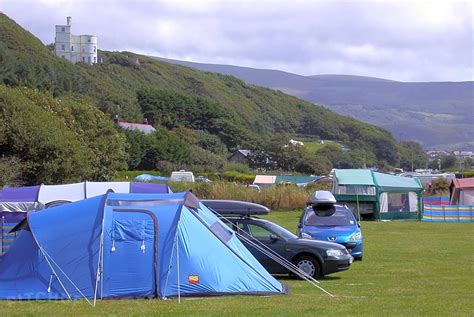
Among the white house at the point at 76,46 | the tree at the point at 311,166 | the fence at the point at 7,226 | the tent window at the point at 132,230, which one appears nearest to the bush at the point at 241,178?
the tree at the point at 311,166

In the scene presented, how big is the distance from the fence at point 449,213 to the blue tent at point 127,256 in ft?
99.5

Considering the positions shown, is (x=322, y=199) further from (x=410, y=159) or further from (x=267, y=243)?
(x=410, y=159)

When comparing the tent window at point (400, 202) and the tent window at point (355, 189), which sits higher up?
the tent window at point (355, 189)

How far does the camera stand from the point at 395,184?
4291 cm

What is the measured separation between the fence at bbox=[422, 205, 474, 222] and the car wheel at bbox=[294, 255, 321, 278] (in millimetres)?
26829

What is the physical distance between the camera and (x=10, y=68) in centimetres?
10600

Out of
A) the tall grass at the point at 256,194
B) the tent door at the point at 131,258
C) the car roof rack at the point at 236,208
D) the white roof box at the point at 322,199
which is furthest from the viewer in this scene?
the tall grass at the point at 256,194

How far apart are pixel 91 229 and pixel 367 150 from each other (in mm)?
152162

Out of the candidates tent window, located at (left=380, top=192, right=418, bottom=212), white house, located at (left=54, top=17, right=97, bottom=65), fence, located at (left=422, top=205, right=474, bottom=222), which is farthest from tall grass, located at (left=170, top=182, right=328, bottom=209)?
white house, located at (left=54, top=17, right=97, bottom=65)

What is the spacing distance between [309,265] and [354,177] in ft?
83.9

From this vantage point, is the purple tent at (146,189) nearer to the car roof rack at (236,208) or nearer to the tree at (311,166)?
the car roof rack at (236,208)

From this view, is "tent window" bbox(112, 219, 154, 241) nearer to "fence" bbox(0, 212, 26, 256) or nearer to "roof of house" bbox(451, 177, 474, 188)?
"fence" bbox(0, 212, 26, 256)

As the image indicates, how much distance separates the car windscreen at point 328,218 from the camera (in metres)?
22.6

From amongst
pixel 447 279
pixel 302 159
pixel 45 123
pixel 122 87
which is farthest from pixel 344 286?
pixel 122 87
